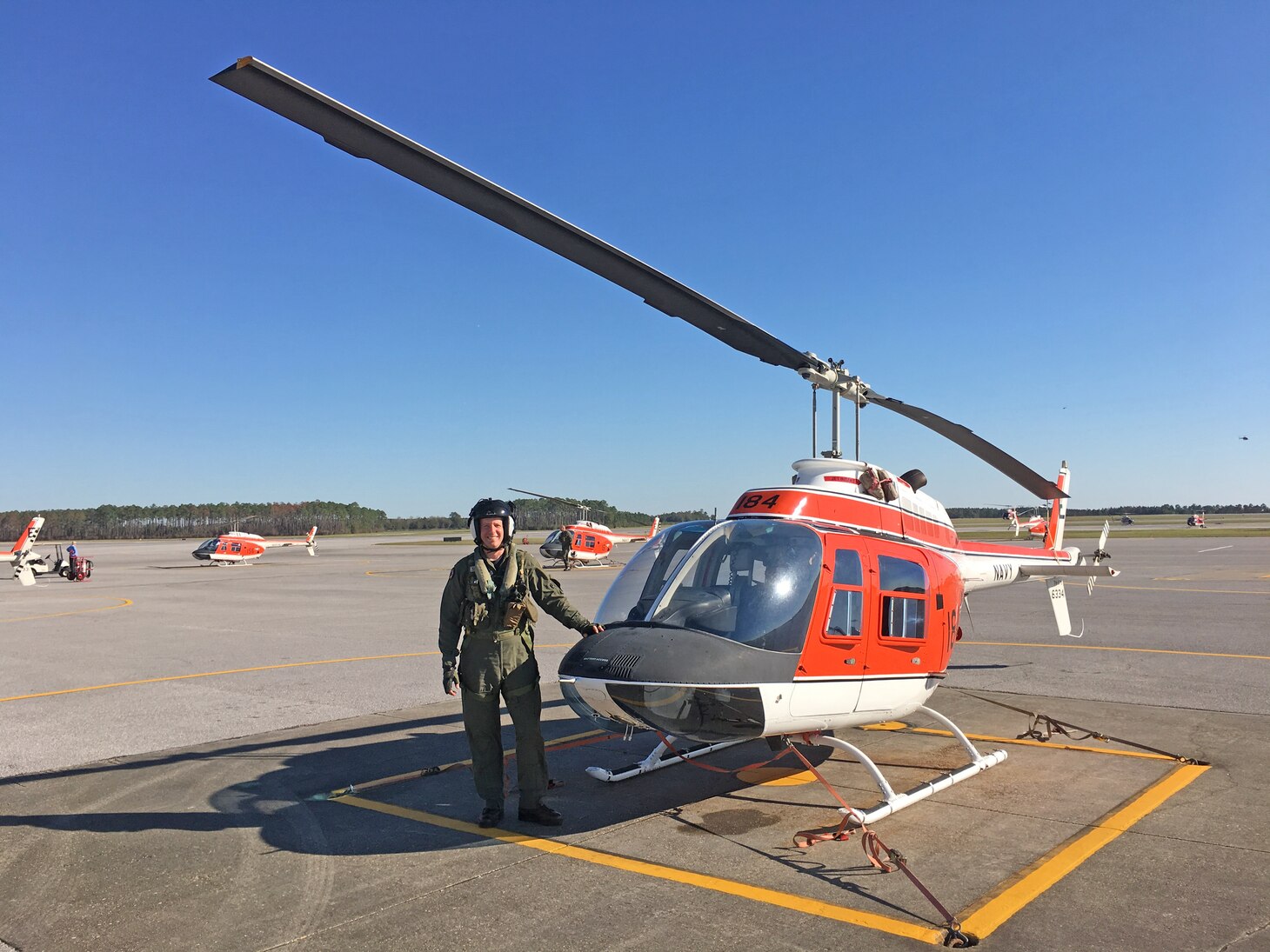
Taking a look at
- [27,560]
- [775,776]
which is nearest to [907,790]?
[775,776]

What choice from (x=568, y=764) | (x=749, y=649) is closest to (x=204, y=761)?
(x=568, y=764)

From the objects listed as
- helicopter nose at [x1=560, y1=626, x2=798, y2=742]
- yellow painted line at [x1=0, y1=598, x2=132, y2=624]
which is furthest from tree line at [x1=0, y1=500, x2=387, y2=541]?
helicopter nose at [x1=560, y1=626, x2=798, y2=742]

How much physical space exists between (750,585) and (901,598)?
1424 millimetres

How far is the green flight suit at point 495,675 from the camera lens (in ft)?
19.9

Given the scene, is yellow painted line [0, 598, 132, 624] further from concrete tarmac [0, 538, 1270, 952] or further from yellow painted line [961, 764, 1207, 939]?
yellow painted line [961, 764, 1207, 939]

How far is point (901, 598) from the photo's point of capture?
21.8ft

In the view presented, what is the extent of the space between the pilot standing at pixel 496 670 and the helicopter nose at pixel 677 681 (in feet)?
1.77

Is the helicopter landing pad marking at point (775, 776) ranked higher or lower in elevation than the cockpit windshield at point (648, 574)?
lower

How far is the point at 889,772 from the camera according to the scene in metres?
7.30

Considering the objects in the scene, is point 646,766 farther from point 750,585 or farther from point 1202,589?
point 1202,589

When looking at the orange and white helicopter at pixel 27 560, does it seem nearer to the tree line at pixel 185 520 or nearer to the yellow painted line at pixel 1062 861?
the yellow painted line at pixel 1062 861

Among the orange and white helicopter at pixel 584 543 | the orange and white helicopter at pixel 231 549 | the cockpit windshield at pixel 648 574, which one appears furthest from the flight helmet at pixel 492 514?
the orange and white helicopter at pixel 231 549

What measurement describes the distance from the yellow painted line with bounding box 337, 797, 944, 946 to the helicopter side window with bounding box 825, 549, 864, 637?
5.90 ft

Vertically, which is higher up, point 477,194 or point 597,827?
point 477,194
